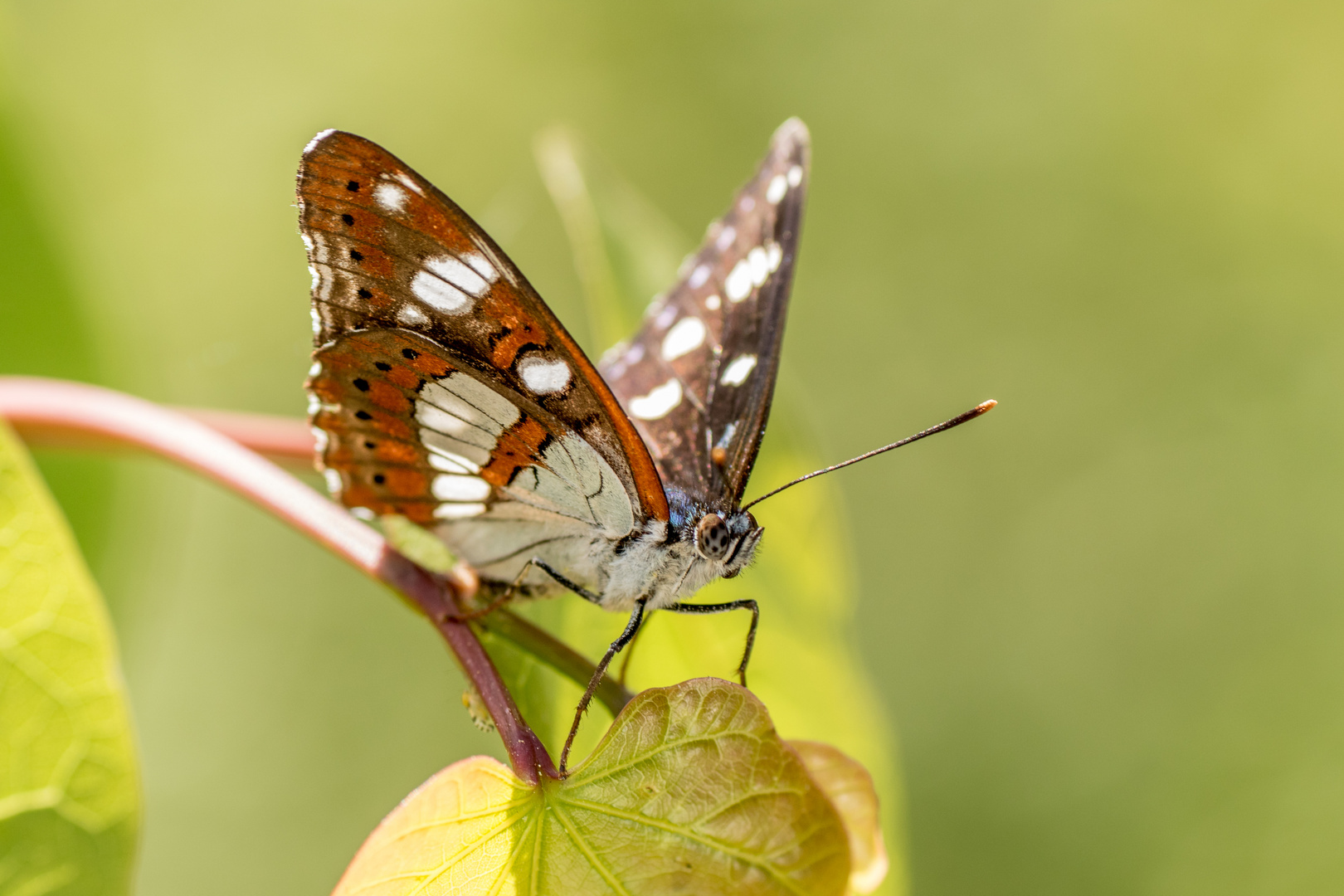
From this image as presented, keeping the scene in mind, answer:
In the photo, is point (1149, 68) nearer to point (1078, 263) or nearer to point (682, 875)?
point (1078, 263)

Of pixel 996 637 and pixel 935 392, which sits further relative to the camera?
pixel 935 392

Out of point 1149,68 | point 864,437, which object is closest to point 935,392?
point 864,437

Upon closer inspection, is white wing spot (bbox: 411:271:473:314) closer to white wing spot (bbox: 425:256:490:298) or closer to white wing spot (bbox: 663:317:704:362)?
white wing spot (bbox: 425:256:490:298)

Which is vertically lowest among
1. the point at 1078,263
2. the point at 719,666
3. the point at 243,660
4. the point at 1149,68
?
the point at 719,666

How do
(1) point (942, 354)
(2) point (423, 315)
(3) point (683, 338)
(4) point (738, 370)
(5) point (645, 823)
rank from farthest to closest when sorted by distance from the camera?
(1) point (942, 354), (3) point (683, 338), (4) point (738, 370), (2) point (423, 315), (5) point (645, 823)

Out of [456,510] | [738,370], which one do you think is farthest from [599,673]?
[738,370]

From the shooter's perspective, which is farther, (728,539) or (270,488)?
(728,539)

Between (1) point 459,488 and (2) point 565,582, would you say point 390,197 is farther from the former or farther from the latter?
(2) point 565,582
